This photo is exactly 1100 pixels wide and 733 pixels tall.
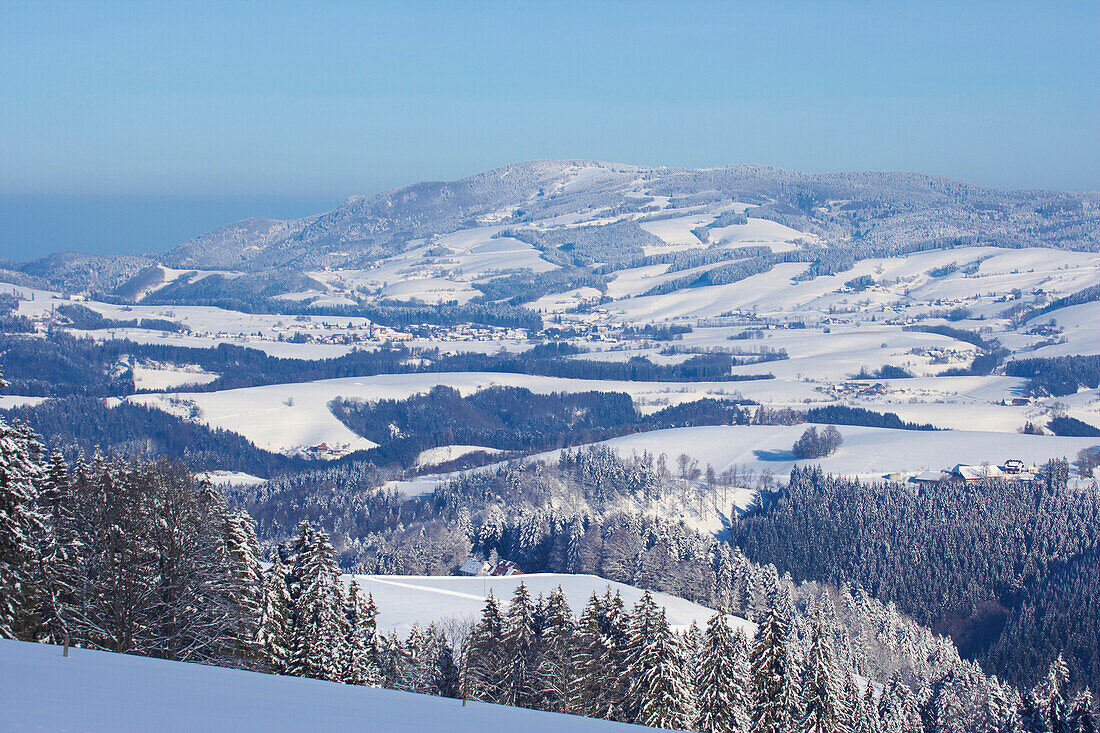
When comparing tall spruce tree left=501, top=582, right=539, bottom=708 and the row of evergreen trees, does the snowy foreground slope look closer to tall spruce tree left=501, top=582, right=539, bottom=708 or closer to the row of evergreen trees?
the row of evergreen trees

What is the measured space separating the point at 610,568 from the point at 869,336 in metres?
113

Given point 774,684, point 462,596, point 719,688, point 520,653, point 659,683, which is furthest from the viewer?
point 462,596

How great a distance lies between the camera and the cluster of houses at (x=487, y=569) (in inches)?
2026

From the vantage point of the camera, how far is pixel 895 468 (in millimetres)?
78688

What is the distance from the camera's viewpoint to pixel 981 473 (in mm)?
74562

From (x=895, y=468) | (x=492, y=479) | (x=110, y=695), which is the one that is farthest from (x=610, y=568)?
(x=110, y=695)

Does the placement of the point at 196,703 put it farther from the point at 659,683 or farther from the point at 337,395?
the point at 337,395

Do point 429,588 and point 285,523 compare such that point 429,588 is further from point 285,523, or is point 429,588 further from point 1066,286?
point 1066,286

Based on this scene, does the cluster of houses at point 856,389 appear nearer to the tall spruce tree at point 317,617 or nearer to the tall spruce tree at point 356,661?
the tall spruce tree at point 356,661

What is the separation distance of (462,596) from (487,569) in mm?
11497

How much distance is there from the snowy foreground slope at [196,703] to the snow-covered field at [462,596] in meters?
18.8

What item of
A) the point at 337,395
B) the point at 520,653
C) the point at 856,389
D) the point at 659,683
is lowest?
the point at 337,395

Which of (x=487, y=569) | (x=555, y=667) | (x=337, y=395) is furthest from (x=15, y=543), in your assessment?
(x=337, y=395)

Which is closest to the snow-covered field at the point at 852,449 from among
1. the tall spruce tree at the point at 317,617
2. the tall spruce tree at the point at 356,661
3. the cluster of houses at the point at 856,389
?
the cluster of houses at the point at 856,389
